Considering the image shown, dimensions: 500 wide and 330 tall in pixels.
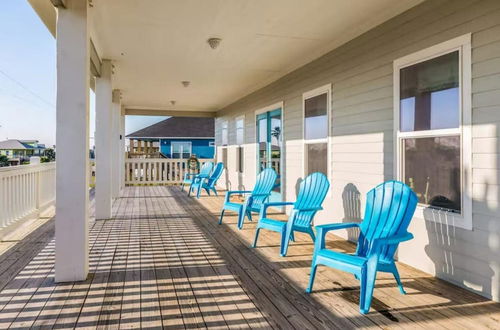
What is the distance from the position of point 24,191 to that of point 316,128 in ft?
14.6

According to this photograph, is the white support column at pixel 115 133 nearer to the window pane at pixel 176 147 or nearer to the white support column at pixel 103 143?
the white support column at pixel 103 143

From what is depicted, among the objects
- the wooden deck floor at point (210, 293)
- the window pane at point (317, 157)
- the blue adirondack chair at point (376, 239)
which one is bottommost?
the wooden deck floor at point (210, 293)

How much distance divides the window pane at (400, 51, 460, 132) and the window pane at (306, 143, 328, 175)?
1697 millimetres

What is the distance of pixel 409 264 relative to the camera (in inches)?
141

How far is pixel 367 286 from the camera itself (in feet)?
8.29

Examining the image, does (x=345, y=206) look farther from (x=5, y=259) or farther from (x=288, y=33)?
(x=5, y=259)

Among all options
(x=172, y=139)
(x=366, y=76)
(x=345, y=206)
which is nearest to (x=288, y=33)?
(x=366, y=76)

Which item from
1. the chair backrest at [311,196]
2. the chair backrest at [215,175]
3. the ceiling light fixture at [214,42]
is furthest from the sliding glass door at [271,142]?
the chair backrest at [311,196]

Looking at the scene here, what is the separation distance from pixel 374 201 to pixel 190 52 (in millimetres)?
3637

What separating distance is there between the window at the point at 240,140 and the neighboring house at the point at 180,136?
1198cm

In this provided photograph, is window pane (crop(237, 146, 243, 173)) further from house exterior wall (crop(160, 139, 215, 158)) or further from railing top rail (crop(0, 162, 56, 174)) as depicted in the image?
house exterior wall (crop(160, 139, 215, 158))

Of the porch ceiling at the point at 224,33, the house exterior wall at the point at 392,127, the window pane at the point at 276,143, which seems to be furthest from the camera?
the window pane at the point at 276,143

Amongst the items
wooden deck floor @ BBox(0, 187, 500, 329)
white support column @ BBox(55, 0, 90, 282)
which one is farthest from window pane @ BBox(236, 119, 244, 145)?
white support column @ BBox(55, 0, 90, 282)

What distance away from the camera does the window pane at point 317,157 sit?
17.3ft
